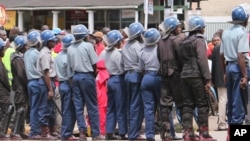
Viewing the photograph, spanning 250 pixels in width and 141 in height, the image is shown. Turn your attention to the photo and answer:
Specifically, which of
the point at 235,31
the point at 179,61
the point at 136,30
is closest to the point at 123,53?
the point at 136,30

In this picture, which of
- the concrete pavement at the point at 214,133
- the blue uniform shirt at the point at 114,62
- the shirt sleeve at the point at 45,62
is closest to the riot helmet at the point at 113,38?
the blue uniform shirt at the point at 114,62

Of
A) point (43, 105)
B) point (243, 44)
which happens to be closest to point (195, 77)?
point (243, 44)

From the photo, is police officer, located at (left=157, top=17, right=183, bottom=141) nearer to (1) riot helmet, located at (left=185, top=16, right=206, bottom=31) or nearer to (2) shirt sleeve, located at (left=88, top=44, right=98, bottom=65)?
(1) riot helmet, located at (left=185, top=16, right=206, bottom=31)

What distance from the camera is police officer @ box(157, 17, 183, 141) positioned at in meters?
13.6

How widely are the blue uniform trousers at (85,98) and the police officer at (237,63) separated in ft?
9.06

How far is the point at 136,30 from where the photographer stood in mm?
14508

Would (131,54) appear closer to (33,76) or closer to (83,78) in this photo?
(83,78)

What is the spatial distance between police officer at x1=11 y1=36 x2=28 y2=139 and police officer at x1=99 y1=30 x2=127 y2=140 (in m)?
1.79

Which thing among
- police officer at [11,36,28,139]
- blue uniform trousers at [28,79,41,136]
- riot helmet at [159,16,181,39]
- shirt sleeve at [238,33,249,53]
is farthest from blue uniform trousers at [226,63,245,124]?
police officer at [11,36,28,139]

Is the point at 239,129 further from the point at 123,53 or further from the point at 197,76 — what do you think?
the point at 123,53

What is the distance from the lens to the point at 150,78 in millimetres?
14172

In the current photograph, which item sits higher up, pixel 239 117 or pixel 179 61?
pixel 179 61

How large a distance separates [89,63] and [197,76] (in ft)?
7.48

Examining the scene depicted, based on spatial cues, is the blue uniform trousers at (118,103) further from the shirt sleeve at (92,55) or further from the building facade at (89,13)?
the building facade at (89,13)
